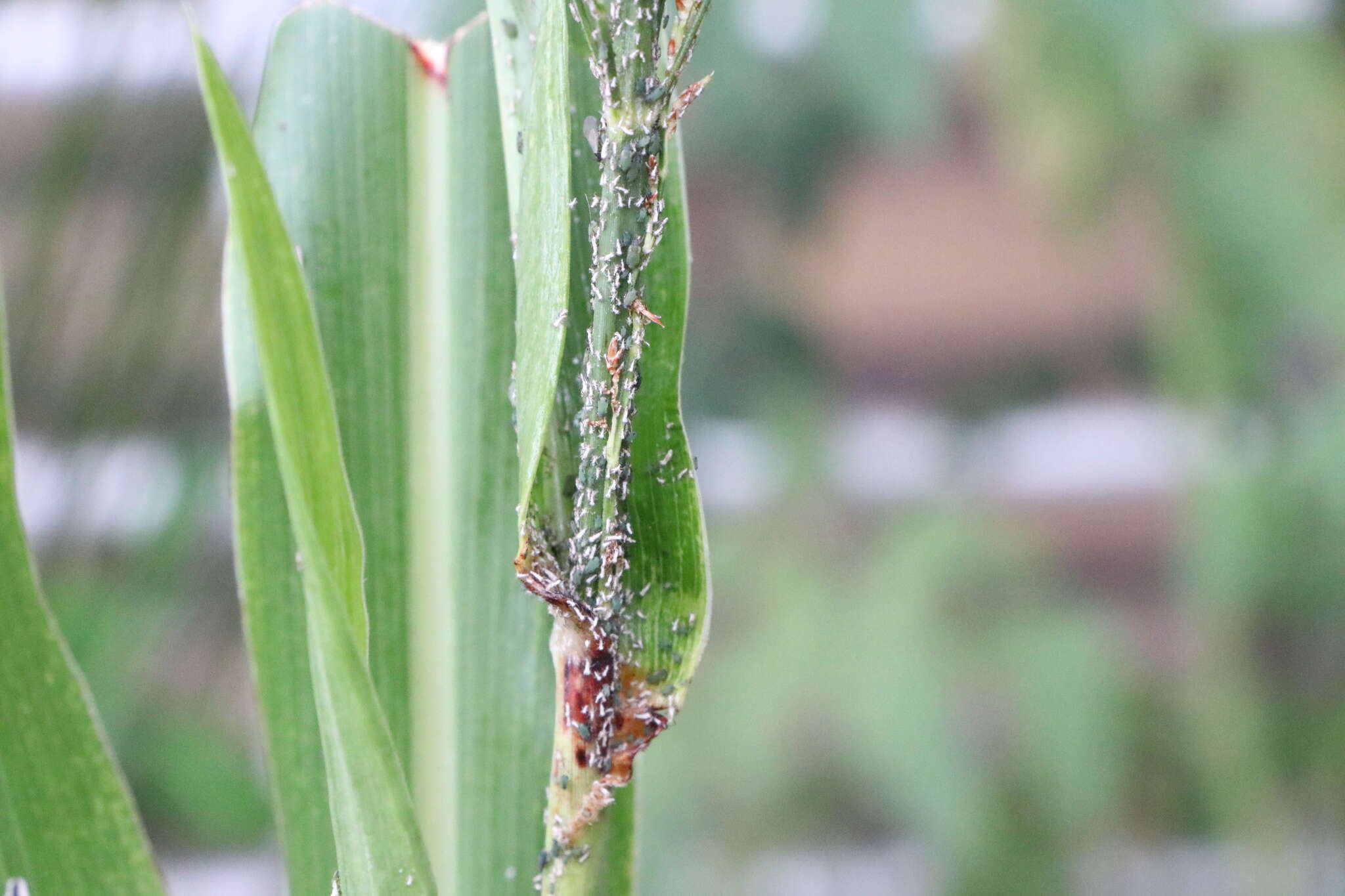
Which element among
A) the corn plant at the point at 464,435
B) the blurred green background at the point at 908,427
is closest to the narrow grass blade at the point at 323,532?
the corn plant at the point at 464,435

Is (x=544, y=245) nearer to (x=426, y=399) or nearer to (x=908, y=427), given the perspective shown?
(x=426, y=399)

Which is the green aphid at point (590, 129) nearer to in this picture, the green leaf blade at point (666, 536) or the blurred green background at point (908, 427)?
the green leaf blade at point (666, 536)

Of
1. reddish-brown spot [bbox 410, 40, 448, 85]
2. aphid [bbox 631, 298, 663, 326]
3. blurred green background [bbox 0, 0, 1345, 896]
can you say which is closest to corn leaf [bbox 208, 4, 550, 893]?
reddish-brown spot [bbox 410, 40, 448, 85]

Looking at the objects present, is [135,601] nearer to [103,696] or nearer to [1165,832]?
[103,696]

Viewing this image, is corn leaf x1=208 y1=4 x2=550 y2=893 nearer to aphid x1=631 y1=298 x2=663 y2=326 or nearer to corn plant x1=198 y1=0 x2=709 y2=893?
corn plant x1=198 y1=0 x2=709 y2=893

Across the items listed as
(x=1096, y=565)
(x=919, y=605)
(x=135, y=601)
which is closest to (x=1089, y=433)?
(x=1096, y=565)

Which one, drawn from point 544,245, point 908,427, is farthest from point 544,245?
point 908,427
